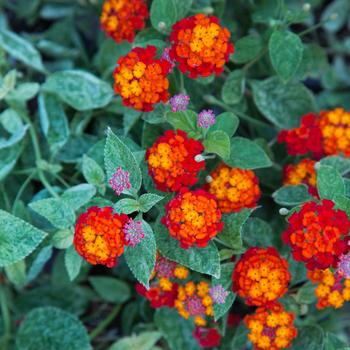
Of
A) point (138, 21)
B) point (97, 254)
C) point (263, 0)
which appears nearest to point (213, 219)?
point (97, 254)

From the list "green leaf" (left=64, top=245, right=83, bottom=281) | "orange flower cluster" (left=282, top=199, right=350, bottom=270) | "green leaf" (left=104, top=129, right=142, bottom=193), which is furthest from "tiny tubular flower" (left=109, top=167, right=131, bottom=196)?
"orange flower cluster" (left=282, top=199, right=350, bottom=270)

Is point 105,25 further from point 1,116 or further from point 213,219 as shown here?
point 213,219

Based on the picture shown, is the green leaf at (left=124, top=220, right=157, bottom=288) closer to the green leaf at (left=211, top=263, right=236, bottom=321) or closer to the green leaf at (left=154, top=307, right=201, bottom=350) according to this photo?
the green leaf at (left=211, top=263, right=236, bottom=321)

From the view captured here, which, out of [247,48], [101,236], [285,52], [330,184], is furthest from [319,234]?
[247,48]

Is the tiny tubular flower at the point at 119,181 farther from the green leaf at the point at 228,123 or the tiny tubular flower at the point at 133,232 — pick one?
the green leaf at the point at 228,123

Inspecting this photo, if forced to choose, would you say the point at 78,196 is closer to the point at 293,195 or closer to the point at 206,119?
the point at 206,119
